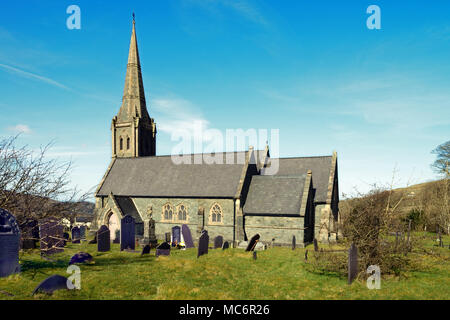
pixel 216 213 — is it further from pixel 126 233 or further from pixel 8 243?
pixel 8 243

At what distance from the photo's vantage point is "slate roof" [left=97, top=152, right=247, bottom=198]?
3238cm

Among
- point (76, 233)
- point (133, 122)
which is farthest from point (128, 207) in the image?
point (133, 122)

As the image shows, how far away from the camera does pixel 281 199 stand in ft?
97.0

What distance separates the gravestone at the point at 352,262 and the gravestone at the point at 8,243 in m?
14.1

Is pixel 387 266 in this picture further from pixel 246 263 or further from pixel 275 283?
pixel 246 263

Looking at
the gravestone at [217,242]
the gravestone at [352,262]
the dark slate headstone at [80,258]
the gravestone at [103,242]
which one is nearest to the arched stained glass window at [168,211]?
the gravestone at [217,242]

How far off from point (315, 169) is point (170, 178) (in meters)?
16.8

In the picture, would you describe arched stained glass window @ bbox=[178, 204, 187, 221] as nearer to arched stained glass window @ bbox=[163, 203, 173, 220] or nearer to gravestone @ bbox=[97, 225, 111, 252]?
arched stained glass window @ bbox=[163, 203, 173, 220]

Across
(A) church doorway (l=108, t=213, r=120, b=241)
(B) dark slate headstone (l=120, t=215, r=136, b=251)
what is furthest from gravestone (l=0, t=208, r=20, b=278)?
(A) church doorway (l=108, t=213, r=120, b=241)

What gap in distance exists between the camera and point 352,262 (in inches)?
513

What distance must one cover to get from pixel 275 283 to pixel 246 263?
16.8 ft

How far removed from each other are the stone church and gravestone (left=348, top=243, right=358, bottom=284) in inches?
485
